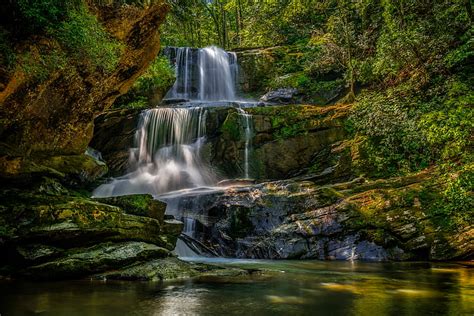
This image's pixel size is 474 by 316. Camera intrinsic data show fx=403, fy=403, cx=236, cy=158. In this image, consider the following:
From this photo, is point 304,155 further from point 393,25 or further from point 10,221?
point 10,221

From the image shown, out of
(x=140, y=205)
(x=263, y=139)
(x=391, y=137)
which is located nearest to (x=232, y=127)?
(x=263, y=139)

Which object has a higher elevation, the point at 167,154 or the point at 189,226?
the point at 167,154

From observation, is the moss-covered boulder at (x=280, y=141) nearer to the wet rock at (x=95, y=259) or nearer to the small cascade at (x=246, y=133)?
the small cascade at (x=246, y=133)

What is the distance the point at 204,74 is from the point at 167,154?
9.05m

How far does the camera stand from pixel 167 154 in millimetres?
17219

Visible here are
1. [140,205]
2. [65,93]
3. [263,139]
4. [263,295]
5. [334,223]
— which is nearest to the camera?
[263,295]

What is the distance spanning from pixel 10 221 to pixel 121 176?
30.2ft

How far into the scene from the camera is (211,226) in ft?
39.5

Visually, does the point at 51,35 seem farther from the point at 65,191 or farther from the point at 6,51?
the point at 65,191

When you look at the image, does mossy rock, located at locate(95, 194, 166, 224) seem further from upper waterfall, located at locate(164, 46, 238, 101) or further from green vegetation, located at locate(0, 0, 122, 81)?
upper waterfall, located at locate(164, 46, 238, 101)

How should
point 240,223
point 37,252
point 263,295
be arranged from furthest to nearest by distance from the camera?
point 240,223, point 37,252, point 263,295

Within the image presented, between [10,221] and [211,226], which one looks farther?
[211,226]

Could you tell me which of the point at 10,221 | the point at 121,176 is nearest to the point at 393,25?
the point at 121,176

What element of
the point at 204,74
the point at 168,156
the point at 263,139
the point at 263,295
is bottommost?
the point at 263,295
